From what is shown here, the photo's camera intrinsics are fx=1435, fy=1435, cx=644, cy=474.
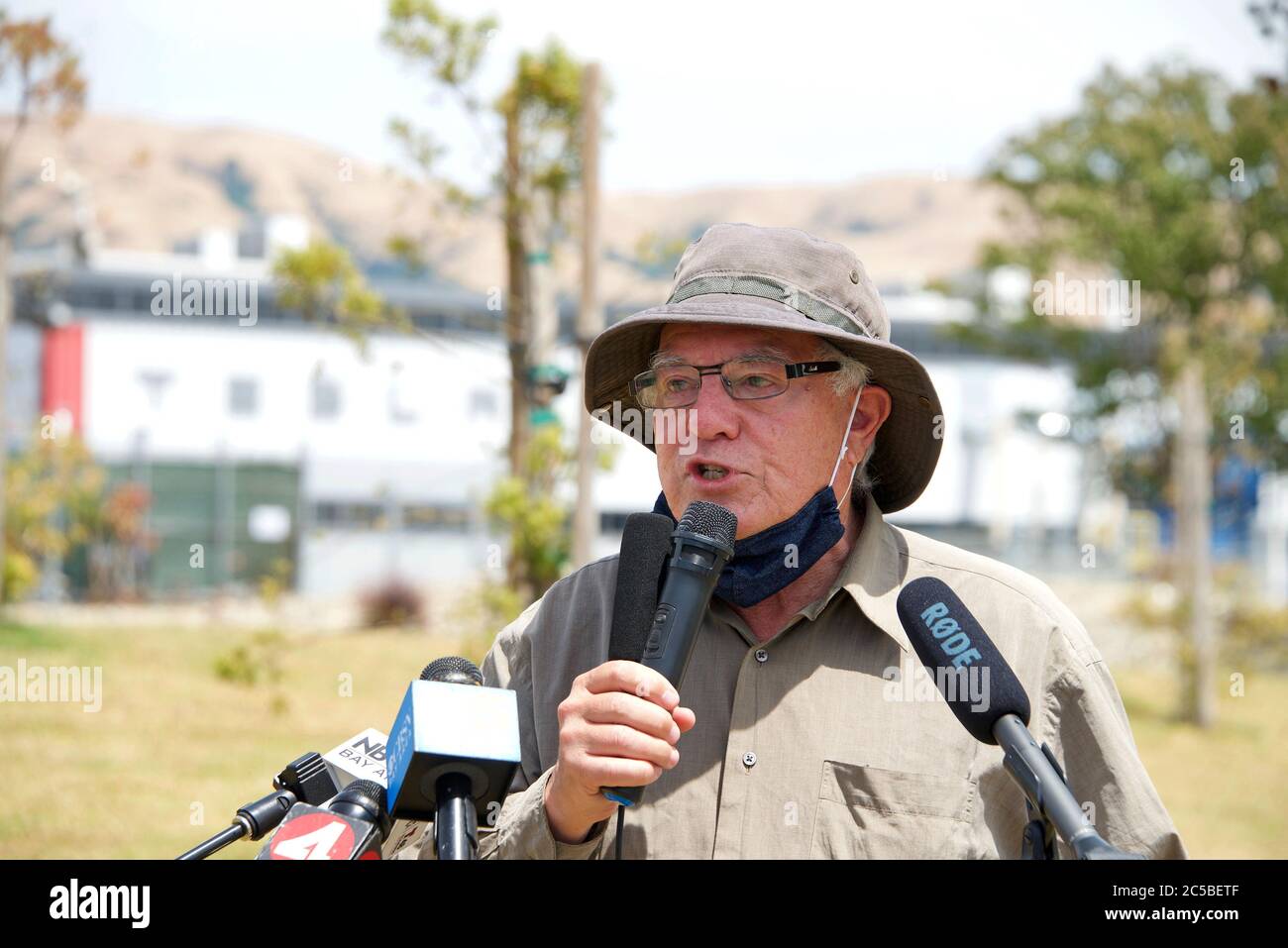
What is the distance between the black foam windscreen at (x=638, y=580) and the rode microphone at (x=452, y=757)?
0.88 feet

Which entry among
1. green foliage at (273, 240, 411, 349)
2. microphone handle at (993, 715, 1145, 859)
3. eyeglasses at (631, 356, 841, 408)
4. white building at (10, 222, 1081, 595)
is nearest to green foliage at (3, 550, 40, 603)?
white building at (10, 222, 1081, 595)

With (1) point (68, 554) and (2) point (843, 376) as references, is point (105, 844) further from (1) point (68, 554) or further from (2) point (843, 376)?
(1) point (68, 554)

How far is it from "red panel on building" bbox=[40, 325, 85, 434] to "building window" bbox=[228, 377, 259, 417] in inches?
160

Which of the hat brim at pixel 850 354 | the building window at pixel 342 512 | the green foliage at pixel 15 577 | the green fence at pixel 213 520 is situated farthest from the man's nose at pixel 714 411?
the building window at pixel 342 512

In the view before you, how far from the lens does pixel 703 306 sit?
2695 millimetres

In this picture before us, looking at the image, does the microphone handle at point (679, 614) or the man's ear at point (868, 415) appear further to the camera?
the man's ear at point (868, 415)

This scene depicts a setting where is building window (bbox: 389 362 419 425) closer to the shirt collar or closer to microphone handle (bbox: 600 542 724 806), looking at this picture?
the shirt collar

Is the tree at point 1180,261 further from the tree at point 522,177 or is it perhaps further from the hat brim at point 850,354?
the hat brim at point 850,354

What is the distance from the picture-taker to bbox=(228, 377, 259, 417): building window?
136 ft

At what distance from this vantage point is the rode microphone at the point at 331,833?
1.86 m

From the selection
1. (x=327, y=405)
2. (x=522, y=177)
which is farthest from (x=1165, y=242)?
(x=327, y=405)

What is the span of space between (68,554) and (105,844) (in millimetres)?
23377
